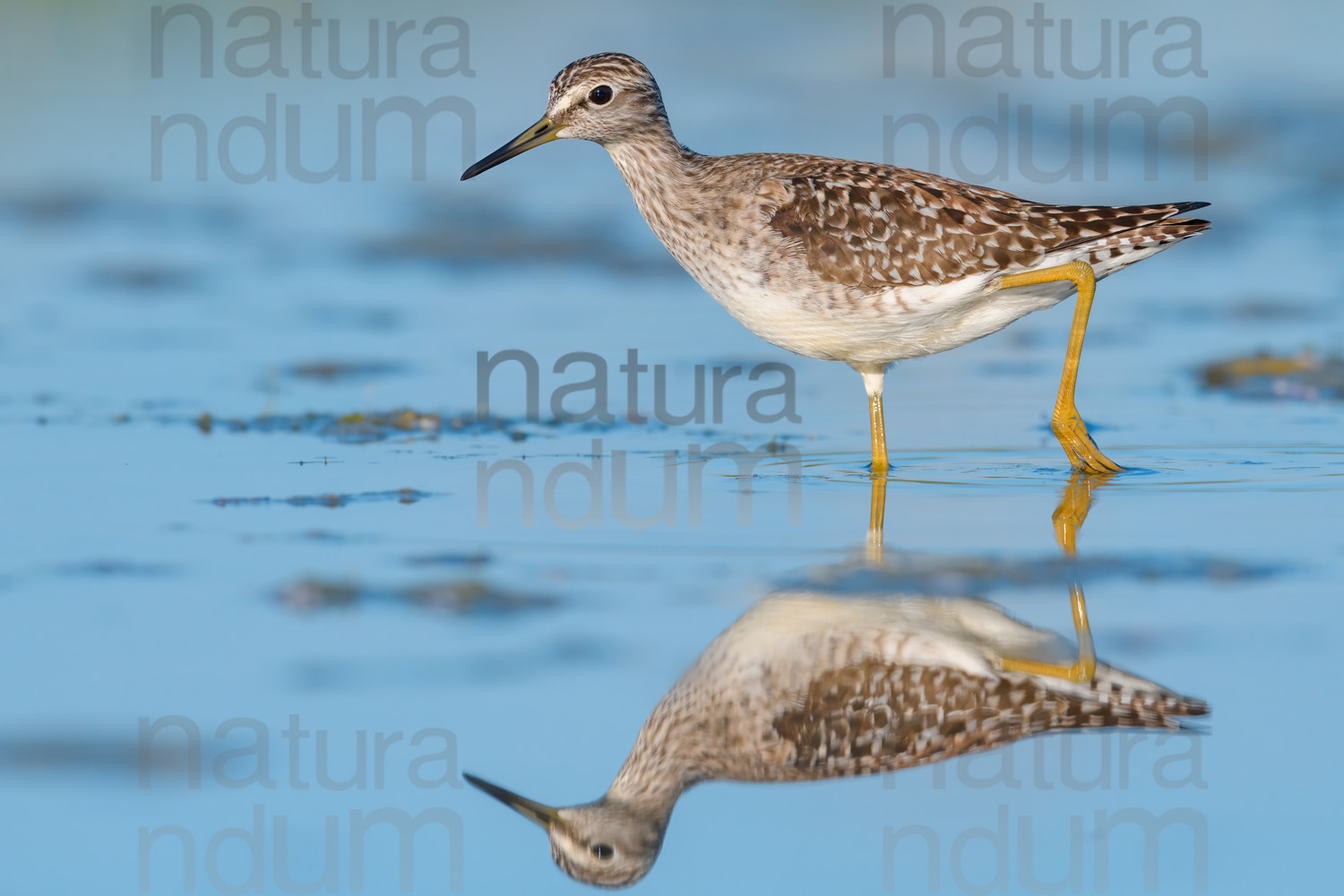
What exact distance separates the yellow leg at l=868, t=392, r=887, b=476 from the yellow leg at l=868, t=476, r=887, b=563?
18cm

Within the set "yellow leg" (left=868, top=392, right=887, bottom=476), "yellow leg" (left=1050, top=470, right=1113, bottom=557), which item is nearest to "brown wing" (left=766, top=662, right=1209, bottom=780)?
"yellow leg" (left=1050, top=470, right=1113, bottom=557)

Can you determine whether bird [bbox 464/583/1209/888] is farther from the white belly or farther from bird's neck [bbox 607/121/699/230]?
bird's neck [bbox 607/121/699/230]

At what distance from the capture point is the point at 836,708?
17.1 feet

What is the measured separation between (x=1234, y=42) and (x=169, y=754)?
20442 millimetres

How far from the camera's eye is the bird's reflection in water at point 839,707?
4.75 metres

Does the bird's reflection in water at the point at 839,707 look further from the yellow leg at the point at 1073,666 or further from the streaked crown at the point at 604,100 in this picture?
the streaked crown at the point at 604,100

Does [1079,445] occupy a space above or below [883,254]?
below

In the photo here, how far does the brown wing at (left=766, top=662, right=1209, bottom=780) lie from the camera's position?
5.00 metres

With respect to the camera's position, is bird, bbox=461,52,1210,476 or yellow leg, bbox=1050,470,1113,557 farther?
bird, bbox=461,52,1210,476

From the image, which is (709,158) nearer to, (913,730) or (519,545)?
(519,545)

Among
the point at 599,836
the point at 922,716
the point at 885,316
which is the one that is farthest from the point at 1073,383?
the point at 599,836

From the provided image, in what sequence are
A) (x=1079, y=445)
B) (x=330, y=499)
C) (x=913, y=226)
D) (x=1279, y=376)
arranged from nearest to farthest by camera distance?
(x=330, y=499) < (x=1079, y=445) < (x=913, y=226) < (x=1279, y=376)

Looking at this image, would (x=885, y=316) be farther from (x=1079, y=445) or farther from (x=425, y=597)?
(x=425, y=597)

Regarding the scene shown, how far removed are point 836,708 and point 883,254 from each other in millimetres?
3730
